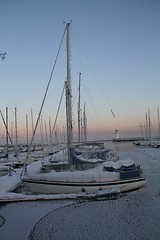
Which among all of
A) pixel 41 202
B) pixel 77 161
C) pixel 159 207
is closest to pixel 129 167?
pixel 77 161

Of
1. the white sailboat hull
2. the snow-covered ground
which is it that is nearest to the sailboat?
the white sailboat hull

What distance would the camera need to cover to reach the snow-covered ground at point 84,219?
11.8m

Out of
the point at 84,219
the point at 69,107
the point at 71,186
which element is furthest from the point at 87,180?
the point at 69,107

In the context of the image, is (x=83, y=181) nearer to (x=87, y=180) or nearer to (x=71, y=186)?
(x=87, y=180)

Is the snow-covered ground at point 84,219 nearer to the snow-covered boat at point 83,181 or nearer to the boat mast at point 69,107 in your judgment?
the snow-covered boat at point 83,181

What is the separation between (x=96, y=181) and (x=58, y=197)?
3087 mm

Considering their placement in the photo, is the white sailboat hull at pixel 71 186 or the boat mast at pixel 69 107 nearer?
the white sailboat hull at pixel 71 186

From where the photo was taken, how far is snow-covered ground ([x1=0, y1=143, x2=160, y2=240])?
11.8 metres

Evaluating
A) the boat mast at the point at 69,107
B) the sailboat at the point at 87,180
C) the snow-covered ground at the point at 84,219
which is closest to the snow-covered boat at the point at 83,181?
the sailboat at the point at 87,180

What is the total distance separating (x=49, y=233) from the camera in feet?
39.7

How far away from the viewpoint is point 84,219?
14.1 m

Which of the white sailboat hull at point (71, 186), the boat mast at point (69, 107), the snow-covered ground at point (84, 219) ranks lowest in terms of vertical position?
the snow-covered ground at point (84, 219)

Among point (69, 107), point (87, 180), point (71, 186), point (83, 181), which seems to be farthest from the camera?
point (69, 107)

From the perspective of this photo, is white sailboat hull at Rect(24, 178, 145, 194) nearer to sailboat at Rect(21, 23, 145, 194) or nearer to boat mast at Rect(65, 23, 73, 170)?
sailboat at Rect(21, 23, 145, 194)
